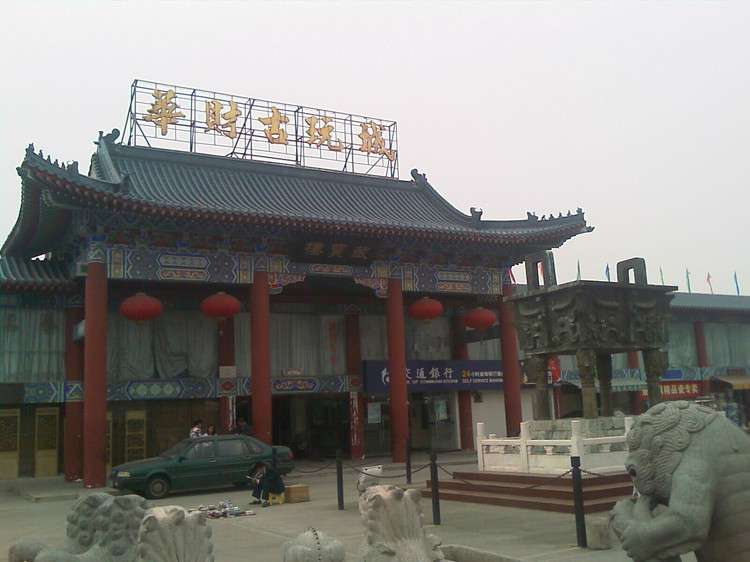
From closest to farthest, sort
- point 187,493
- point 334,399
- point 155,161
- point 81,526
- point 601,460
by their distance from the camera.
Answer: point 81,526
point 601,460
point 187,493
point 155,161
point 334,399

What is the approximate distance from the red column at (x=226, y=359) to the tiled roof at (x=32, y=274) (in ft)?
14.0

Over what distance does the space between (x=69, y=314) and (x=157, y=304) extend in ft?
9.60

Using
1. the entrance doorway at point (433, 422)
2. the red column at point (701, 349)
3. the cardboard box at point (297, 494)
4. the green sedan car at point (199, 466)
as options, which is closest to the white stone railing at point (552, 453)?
the cardboard box at point (297, 494)

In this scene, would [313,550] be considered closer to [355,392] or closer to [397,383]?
[397,383]

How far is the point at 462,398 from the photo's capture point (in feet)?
78.0

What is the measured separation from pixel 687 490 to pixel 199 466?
1278 cm

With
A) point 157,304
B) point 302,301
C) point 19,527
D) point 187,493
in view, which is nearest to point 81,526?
point 19,527

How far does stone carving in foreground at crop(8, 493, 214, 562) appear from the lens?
137 inches

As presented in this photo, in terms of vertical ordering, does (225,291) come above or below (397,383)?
above

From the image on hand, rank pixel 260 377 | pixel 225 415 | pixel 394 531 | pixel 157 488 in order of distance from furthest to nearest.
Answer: pixel 225 415
pixel 260 377
pixel 157 488
pixel 394 531

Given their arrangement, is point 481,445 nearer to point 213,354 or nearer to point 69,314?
point 213,354

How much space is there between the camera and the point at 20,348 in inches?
701

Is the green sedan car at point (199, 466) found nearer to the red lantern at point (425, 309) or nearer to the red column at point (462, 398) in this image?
the red lantern at point (425, 309)

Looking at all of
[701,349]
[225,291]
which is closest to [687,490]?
[225,291]
